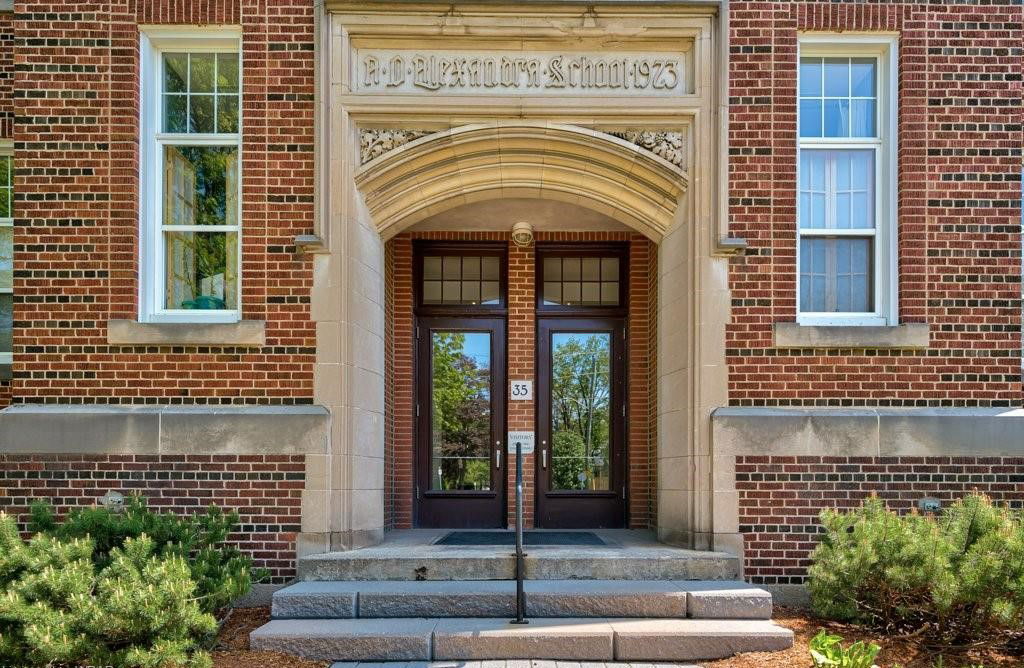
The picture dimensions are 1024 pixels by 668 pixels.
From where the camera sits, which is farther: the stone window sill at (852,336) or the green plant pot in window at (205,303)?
the green plant pot in window at (205,303)

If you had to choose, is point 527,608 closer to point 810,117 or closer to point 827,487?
point 827,487

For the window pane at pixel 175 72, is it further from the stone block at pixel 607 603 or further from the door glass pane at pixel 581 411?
the stone block at pixel 607 603

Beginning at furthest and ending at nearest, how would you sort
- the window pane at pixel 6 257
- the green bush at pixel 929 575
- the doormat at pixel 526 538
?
1. the window pane at pixel 6 257
2. the doormat at pixel 526 538
3. the green bush at pixel 929 575

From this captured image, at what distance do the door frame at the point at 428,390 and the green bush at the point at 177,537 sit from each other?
3000mm

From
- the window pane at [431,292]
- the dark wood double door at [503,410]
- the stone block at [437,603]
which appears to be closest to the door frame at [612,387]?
the dark wood double door at [503,410]

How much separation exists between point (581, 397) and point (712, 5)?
4425mm

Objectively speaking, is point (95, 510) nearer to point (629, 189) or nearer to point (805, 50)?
point (629, 189)

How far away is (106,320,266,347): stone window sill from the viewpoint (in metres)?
7.35

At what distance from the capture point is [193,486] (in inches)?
287

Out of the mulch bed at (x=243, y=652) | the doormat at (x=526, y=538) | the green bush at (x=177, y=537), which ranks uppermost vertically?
the green bush at (x=177, y=537)

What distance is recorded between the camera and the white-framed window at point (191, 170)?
25.2 feet

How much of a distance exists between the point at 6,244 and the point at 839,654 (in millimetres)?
8249

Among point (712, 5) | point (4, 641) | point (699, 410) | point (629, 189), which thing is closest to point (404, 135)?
point (629, 189)

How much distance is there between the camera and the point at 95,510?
6.59 m
